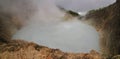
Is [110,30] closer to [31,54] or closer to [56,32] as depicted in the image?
[56,32]

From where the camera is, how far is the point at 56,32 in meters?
112

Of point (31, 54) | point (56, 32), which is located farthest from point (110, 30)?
point (31, 54)

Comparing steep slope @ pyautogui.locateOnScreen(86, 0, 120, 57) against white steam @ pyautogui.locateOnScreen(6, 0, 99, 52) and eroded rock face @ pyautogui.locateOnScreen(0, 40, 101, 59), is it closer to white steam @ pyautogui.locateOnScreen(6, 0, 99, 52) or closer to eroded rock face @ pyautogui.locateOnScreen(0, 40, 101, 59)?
white steam @ pyautogui.locateOnScreen(6, 0, 99, 52)

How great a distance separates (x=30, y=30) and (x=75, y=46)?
79.9ft

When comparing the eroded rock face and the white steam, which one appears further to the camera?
the white steam

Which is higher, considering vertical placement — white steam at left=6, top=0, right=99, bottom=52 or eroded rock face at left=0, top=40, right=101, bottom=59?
white steam at left=6, top=0, right=99, bottom=52

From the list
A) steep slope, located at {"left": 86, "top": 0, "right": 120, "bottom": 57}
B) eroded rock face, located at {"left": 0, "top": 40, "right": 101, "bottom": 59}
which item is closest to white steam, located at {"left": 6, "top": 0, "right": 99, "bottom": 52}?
steep slope, located at {"left": 86, "top": 0, "right": 120, "bottom": 57}

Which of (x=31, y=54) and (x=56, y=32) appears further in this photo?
(x=56, y=32)

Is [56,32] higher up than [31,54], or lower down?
higher up

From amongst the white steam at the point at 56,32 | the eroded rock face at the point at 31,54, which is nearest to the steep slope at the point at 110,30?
the white steam at the point at 56,32

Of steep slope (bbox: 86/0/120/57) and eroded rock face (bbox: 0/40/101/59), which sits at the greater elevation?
steep slope (bbox: 86/0/120/57)

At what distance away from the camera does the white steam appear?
91925 mm

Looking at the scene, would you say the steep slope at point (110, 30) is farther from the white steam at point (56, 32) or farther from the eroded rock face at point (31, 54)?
the eroded rock face at point (31, 54)

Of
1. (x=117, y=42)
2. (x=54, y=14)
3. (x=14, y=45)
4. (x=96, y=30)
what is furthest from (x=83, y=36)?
(x=14, y=45)
